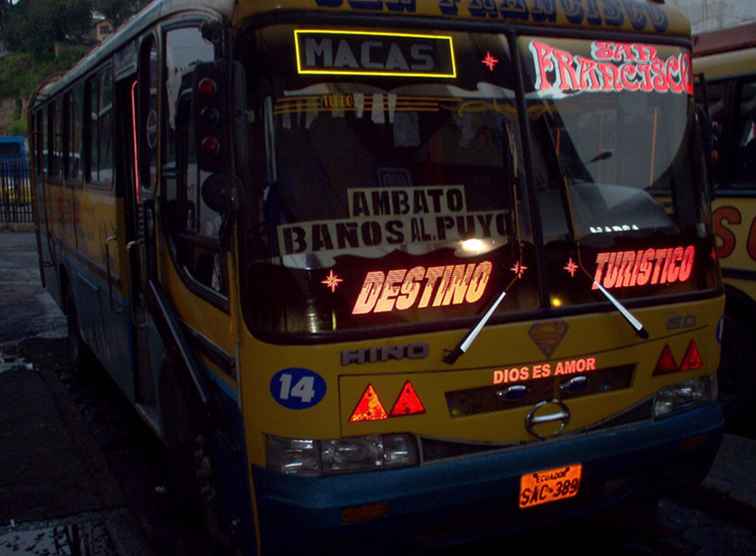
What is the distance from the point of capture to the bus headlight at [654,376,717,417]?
13.4ft

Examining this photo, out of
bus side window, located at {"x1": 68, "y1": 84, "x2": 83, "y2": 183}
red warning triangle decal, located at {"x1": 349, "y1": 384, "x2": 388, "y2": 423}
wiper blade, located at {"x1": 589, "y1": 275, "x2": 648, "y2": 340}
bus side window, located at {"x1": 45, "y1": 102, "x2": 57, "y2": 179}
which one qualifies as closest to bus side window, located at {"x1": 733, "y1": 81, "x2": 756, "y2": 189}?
wiper blade, located at {"x1": 589, "y1": 275, "x2": 648, "y2": 340}

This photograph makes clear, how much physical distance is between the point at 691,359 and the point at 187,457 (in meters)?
2.59

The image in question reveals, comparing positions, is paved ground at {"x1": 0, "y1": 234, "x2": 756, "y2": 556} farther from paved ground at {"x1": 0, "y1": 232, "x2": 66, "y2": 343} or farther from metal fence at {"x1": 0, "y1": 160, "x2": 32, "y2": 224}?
metal fence at {"x1": 0, "y1": 160, "x2": 32, "y2": 224}

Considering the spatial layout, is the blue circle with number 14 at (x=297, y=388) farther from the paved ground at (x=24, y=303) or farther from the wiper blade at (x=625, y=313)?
the paved ground at (x=24, y=303)

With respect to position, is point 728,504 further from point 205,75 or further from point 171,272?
point 205,75

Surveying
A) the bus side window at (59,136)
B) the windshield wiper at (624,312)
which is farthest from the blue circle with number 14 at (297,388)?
the bus side window at (59,136)

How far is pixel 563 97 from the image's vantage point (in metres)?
3.87

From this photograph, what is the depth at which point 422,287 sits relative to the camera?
3.56 metres

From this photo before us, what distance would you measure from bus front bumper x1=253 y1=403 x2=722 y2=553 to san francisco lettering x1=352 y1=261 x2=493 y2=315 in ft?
2.11

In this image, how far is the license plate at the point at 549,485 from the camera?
3.74 m

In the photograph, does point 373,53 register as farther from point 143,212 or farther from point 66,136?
point 66,136

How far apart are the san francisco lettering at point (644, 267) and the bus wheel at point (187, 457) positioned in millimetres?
1966

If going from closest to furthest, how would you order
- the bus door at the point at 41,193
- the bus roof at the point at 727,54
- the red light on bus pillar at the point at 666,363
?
the red light on bus pillar at the point at 666,363 → the bus roof at the point at 727,54 → the bus door at the point at 41,193

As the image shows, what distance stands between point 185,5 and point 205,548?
2786 mm
